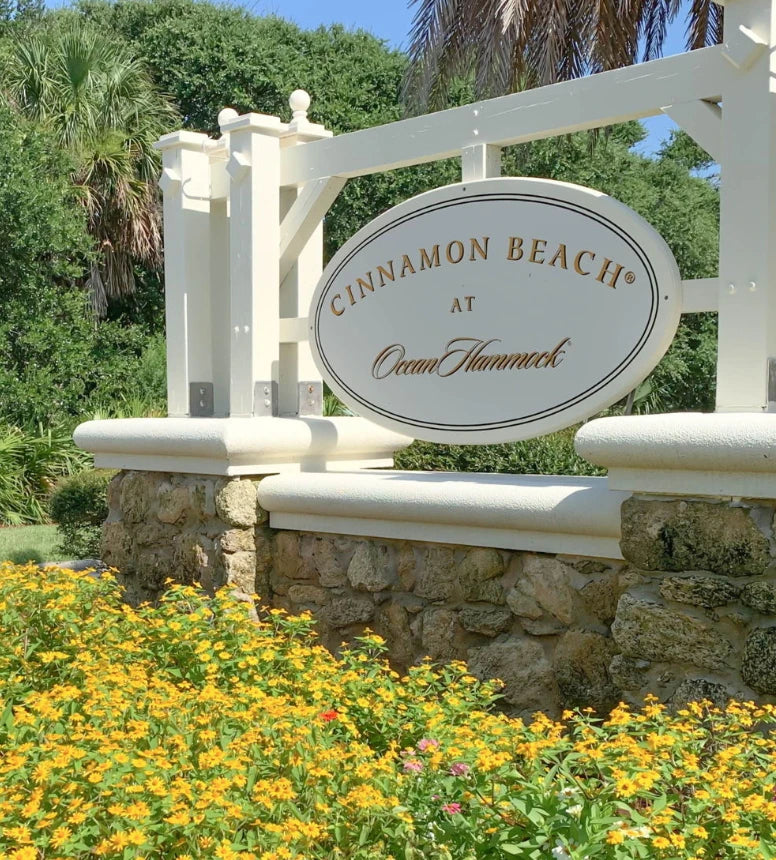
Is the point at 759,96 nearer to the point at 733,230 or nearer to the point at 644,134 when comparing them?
the point at 733,230

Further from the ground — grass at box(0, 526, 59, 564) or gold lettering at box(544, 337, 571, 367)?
gold lettering at box(544, 337, 571, 367)

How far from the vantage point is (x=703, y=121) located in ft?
12.7

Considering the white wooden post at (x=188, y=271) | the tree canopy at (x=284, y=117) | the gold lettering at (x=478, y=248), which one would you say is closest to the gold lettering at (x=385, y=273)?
the gold lettering at (x=478, y=248)

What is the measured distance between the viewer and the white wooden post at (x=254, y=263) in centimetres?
521

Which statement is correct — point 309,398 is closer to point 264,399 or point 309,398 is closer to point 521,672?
point 264,399

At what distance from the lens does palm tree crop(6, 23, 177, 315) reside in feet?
53.5

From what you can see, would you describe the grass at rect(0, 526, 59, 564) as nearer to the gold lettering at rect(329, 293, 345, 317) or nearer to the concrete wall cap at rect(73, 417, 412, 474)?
the concrete wall cap at rect(73, 417, 412, 474)

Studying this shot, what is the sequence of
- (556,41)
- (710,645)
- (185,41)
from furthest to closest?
(185,41), (556,41), (710,645)

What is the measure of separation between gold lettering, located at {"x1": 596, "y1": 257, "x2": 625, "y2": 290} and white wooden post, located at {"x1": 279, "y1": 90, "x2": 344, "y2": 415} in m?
1.69

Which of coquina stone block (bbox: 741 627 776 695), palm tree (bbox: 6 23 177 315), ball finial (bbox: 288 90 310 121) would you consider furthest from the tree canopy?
coquina stone block (bbox: 741 627 776 695)

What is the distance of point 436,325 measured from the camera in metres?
4.54

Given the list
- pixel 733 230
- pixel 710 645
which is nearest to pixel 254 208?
pixel 733 230

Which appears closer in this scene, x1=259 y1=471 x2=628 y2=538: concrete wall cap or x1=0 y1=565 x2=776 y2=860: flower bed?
x1=0 y1=565 x2=776 y2=860: flower bed

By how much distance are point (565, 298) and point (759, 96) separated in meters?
0.97
